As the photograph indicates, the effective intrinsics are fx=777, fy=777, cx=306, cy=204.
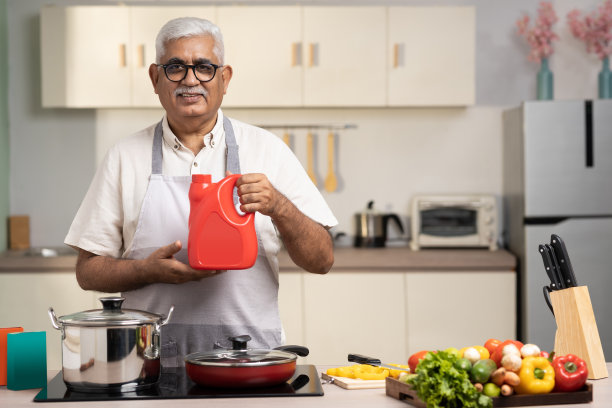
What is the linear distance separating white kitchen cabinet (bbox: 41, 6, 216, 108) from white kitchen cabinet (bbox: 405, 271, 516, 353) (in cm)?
169

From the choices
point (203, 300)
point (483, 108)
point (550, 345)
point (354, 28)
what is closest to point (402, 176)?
point (483, 108)

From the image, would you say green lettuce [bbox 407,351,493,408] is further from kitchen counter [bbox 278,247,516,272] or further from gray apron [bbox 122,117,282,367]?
kitchen counter [bbox 278,247,516,272]

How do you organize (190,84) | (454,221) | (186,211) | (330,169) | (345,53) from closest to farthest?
(190,84), (186,211), (345,53), (454,221), (330,169)

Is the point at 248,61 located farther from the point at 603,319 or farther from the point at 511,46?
the point at 603,319

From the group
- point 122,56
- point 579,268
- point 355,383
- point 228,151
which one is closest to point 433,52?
point 579,268

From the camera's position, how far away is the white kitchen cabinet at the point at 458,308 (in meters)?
3.66

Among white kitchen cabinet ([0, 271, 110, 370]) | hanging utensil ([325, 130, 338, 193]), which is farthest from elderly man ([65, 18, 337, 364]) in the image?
hanging utensil ([325, 130, 338, 193])

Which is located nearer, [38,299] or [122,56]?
[38,299]

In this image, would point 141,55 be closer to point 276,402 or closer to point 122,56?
point 122,56

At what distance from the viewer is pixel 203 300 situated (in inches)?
78.3

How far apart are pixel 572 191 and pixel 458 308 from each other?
2.54ft

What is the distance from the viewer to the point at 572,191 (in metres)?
3.68

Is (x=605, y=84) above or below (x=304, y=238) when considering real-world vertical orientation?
above

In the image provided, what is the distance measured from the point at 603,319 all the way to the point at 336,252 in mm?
1311
